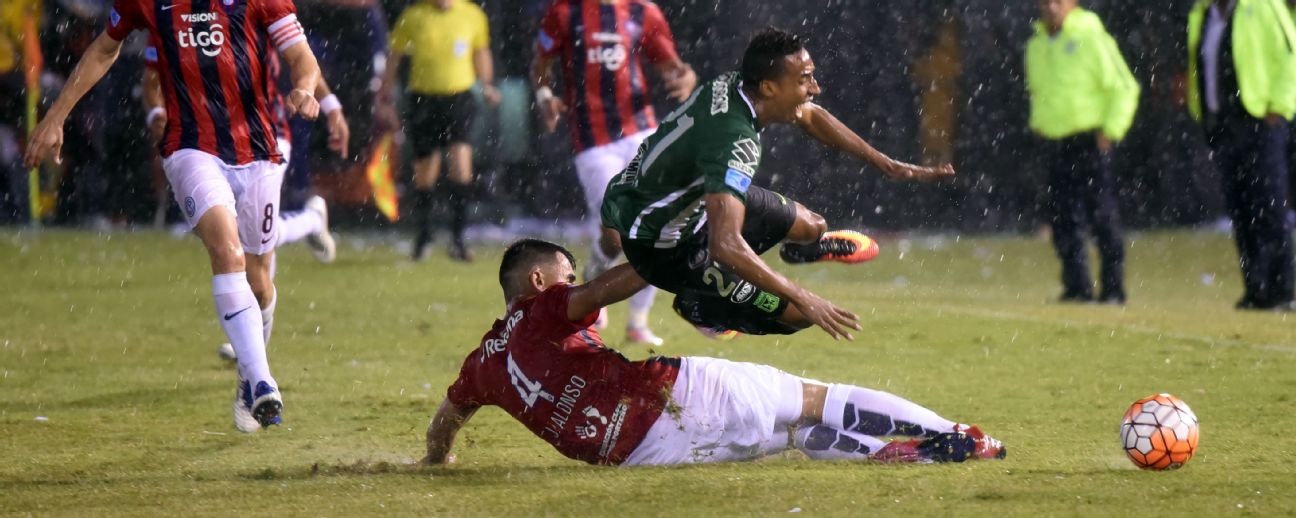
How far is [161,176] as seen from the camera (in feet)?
58.5

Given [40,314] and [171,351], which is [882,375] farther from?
[40,314]

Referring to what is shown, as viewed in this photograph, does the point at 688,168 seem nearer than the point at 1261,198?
Yes

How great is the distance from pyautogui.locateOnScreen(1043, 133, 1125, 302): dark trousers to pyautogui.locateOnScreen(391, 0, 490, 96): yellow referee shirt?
5.39 m

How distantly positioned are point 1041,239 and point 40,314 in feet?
33.2

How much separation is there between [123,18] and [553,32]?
3.76m

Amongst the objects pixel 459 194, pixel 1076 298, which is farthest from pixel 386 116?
pixel 1076 298

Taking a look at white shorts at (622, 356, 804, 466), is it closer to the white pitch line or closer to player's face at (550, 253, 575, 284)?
player's face at (550, 253, 575, 284)

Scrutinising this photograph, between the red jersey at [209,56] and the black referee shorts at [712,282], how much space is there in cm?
201

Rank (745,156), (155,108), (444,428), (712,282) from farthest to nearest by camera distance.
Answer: (155,108)
(712,282)
(444,428)
(745,156)

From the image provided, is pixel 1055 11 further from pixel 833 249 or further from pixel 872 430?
pixel 872 430

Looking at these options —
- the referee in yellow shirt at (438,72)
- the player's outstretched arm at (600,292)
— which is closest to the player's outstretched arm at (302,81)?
the player's outstretched arm at (600,292)

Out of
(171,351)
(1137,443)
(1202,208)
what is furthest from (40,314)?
(1202,208)

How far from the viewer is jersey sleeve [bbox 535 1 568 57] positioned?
33.0 ft

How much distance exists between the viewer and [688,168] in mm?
5570
